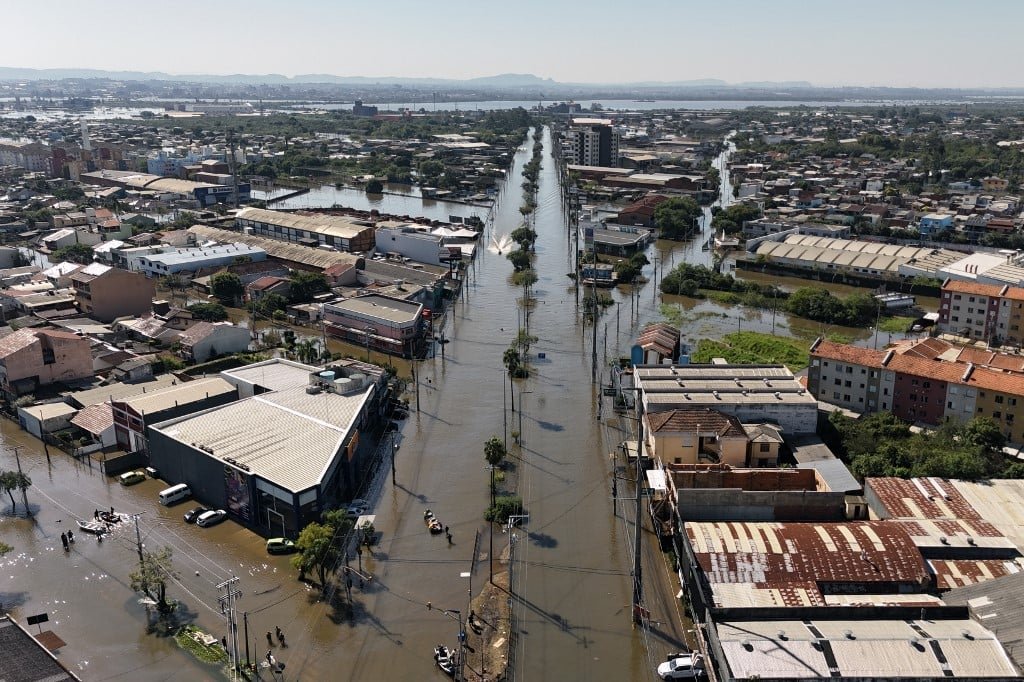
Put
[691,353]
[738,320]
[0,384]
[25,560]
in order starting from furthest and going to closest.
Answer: [738,320] < [691,353] < [0,384] < [25,560]

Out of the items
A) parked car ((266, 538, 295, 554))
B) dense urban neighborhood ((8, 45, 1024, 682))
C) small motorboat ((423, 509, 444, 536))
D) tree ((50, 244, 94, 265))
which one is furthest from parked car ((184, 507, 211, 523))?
tree ((50, 244, 94, 265))

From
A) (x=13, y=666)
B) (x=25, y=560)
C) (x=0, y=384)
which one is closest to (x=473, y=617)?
(x=13, y=666)

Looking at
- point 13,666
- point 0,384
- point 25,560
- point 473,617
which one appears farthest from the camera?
point 0,384

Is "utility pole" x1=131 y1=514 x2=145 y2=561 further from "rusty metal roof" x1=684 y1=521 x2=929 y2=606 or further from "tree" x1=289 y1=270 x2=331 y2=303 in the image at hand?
"tree" x1=289 y1=270 x2=331 y2=303

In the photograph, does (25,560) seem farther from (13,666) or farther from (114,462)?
(13,666)

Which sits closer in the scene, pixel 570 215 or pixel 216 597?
pixel 216 597

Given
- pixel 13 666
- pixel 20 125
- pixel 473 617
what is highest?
pixel 20 125

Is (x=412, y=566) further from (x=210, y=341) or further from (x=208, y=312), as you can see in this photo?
(x=208, y=312)

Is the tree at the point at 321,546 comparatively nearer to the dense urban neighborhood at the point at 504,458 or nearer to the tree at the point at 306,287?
the dense urban neighborhood at the point at 504,458
